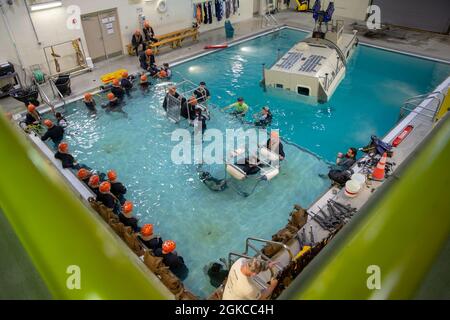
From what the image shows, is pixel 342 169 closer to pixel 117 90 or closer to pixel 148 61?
pixel 117 90

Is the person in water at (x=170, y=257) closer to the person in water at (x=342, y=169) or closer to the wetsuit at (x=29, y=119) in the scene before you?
the person in water at (x=342, y=169)

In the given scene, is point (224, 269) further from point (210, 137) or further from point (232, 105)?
point (232, 105)

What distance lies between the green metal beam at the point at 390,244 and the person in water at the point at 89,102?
11.3 m

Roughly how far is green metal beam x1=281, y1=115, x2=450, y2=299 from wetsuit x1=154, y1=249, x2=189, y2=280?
5498 mm

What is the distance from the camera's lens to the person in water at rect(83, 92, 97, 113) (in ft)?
36.0

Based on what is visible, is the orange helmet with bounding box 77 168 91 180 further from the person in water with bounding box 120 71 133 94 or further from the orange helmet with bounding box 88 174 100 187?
the person in water with bounding box 120 71 133 94

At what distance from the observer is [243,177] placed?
26.4 feet

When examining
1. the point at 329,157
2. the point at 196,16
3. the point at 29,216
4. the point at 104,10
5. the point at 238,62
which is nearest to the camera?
the point at 29,216

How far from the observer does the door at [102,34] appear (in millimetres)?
13156

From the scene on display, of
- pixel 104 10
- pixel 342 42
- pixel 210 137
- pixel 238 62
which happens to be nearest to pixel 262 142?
pixel 210 137

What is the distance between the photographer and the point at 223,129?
10312 millimetres

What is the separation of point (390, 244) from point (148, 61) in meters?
13.7

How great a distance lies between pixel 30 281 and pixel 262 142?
8881 millimetres

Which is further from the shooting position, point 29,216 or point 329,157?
point 329,157
